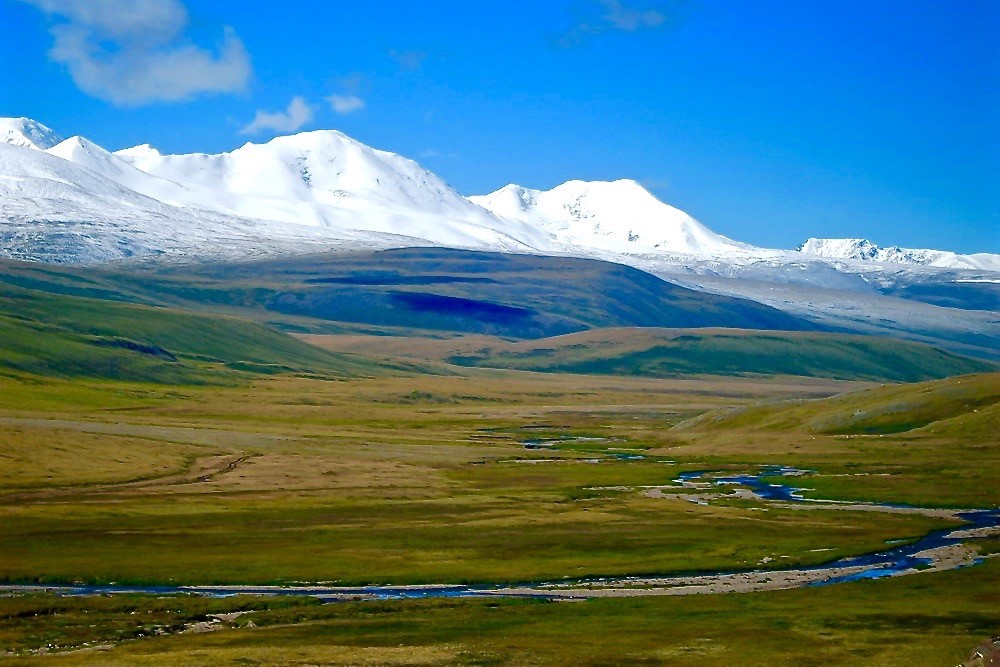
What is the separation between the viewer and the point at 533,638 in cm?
5081

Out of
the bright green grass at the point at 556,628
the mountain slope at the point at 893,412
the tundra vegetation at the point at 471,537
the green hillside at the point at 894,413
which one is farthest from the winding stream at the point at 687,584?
the green hillside at the point at 894,413

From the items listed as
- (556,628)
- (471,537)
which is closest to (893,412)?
(471,537)

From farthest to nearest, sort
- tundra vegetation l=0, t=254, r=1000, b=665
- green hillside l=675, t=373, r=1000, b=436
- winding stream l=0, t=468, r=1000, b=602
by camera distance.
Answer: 1. green hillside l=675, t=373, r=1000, b=436
2. winding stream l=0, t=468, r=1000, b=602
3. tundra vegetation l=0, t=254, r=1000, b=665

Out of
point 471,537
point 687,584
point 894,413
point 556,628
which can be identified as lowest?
point 471,537

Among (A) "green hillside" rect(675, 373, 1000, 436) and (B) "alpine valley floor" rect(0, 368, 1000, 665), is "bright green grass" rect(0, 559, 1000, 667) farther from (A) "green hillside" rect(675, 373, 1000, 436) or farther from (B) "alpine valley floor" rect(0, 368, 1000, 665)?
(A) "green hillside" rect(675, 373, 1000, 436)

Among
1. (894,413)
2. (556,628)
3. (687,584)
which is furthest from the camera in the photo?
(894,413)

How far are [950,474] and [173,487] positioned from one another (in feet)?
218

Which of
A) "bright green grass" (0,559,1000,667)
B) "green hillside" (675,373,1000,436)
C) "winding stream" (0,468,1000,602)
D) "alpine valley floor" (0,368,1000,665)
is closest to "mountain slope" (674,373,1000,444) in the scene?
"green hillside" (675,373,1000,436)

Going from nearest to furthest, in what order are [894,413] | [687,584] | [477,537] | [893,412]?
[687,584], [477,537], [894,413], [893,412]

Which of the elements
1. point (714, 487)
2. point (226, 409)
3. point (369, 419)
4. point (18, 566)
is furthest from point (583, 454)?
point (18, 566)

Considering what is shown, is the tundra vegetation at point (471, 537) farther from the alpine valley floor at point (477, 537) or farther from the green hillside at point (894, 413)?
the green hillside at point (894, 413)

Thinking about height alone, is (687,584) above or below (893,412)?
below

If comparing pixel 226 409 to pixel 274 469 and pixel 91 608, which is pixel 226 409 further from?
pixel 91 608

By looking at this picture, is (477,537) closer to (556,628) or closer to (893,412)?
(556,628)
